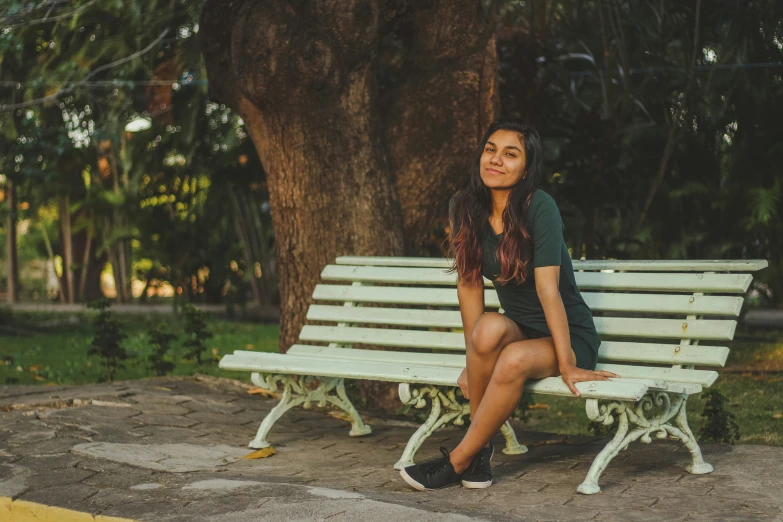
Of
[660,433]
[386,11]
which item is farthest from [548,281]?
[386,11]

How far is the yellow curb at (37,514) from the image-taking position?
4480mm

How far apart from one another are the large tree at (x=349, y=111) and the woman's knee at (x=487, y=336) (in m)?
2.63

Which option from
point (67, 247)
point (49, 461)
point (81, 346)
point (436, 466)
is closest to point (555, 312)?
point (436, 466)

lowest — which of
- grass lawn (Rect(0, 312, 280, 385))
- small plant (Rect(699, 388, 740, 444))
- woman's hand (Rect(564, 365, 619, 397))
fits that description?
small plant (Rect(699, 388, 740, 444))

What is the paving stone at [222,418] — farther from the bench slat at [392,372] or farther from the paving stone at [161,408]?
the bench slat at [392,372]

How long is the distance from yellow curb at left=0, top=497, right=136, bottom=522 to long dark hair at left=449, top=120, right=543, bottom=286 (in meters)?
1.88

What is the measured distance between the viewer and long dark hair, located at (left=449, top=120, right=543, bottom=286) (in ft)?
16.0

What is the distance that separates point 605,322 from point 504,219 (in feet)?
3.16

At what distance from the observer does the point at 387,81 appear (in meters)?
8.42

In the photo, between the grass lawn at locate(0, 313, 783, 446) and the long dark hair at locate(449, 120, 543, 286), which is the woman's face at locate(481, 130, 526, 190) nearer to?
the long dark hair at locate(449, 120, 543, 286)

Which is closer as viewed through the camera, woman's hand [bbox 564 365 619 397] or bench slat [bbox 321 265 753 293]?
A: woman's hand [bbox 564 365 619 397]

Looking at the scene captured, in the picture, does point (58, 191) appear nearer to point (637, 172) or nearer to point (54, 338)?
point (54, 338)

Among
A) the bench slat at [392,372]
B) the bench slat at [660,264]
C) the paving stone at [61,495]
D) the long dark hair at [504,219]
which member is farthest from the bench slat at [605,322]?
the paving stone at [61,495]

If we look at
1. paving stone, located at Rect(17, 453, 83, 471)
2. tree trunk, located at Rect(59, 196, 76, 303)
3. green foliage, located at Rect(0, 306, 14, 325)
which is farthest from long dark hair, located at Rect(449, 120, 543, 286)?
tree trunk, located at Rect(59, 196, 76, 303)
